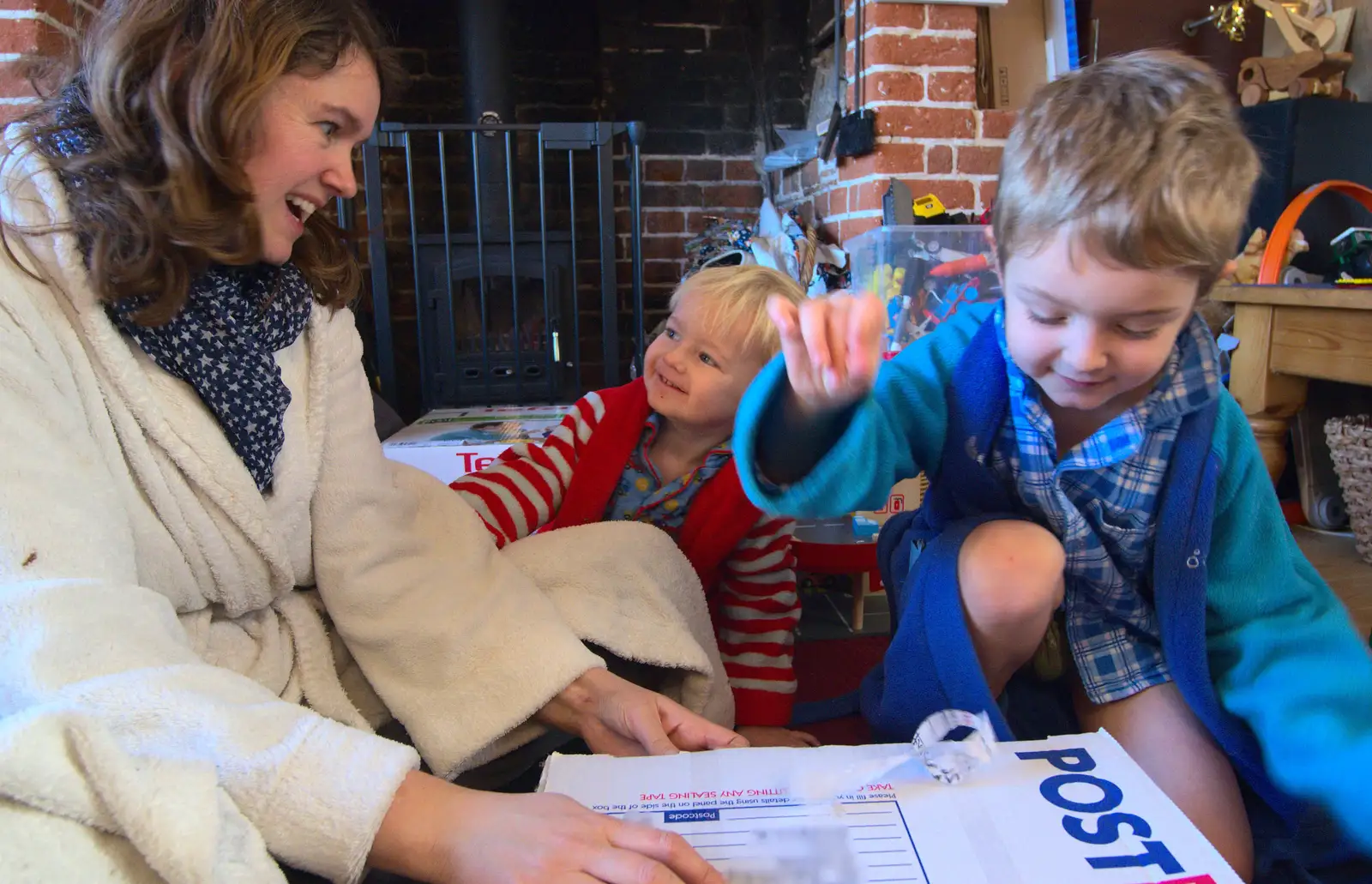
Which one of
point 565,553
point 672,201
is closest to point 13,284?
point 565,553

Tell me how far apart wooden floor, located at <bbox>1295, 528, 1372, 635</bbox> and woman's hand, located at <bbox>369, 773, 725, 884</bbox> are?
1209 mm

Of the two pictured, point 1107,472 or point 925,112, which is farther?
point 925,112

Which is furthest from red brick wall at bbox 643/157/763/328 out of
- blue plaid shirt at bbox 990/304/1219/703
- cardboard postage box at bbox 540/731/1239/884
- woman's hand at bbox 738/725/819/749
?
cardboard postage box at bbox 540/731/1239/884

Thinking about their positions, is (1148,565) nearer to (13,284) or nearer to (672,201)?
(13,284)

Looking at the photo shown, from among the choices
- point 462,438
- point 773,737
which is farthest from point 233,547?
point 462,438

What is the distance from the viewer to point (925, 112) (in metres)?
1.99

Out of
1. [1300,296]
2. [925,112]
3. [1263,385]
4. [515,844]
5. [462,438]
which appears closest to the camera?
[515,844]

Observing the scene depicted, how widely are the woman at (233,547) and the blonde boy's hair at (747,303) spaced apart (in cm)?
37

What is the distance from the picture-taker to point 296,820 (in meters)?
0.53

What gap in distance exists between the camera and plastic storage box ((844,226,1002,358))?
172 cm

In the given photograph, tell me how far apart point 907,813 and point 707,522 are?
0.54 m

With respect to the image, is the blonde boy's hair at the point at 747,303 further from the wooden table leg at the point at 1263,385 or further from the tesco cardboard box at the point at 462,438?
the wooden table leg at the point at 1263,385

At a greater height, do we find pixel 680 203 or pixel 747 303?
pixel 680 203

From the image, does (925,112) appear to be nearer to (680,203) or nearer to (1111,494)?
(680,203)
